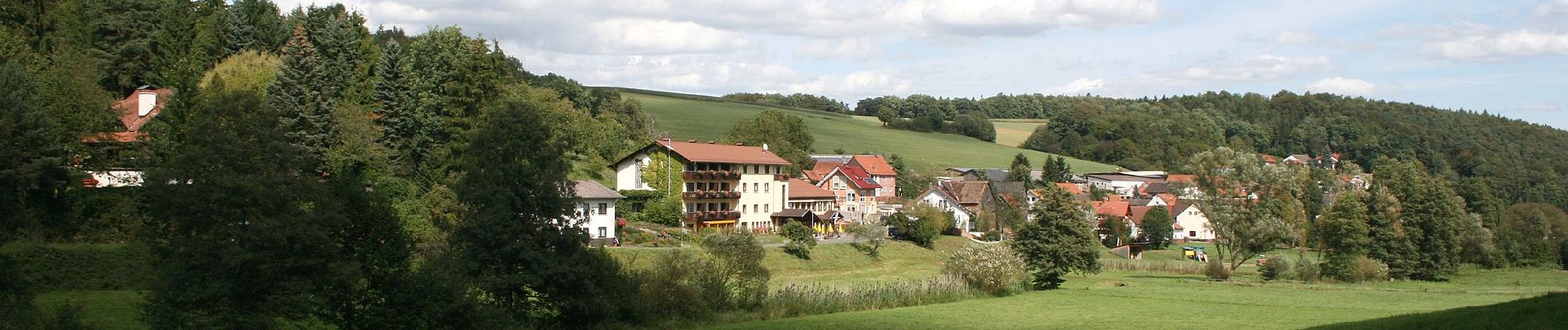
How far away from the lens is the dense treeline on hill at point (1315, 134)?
131 meters

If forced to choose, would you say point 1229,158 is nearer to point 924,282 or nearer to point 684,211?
point 924,282

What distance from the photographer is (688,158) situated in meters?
65.8

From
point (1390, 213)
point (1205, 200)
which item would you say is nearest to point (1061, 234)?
point (1205, 200)

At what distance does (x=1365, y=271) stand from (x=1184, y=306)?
2211 centimetres

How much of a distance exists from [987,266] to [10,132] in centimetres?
3323

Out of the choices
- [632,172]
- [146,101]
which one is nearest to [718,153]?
[632,172]

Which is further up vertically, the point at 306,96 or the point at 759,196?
the point at 306,96

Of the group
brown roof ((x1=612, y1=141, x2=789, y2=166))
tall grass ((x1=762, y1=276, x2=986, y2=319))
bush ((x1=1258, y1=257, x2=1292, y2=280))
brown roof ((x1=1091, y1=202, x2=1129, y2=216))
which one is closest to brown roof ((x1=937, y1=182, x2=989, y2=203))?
brown roof ((x1=1091, y1=202, x2=1129, y2=216))

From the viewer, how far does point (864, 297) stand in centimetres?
3903

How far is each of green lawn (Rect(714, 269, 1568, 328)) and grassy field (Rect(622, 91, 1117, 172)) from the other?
6449cm

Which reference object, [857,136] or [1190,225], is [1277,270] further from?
[857,136]

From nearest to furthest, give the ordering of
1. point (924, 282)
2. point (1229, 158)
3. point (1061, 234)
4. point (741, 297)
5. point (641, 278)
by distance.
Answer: point (641, 278) → point (741, 297) → point (924, 282) → point (1061, 234) → point (1229, 158)

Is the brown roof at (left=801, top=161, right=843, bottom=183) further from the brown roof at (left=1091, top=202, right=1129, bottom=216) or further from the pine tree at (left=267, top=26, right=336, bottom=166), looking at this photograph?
the pine tree at (left=267, top=26, right=336, bottom=166)

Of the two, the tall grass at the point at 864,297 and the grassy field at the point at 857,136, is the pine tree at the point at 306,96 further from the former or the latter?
the grassy field at the point at 857,136
